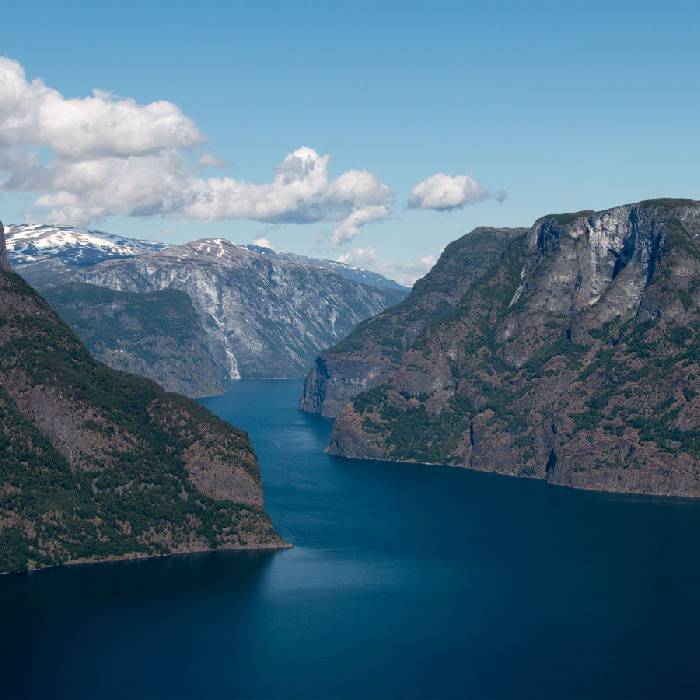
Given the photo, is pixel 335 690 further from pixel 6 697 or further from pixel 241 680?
pixel 6 697

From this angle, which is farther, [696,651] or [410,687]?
[696,651]

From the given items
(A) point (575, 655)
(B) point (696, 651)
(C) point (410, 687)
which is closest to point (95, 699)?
(C) point (410, 687)

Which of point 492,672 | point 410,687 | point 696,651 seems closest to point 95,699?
point 410,687

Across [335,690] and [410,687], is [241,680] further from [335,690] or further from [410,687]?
[410,687]

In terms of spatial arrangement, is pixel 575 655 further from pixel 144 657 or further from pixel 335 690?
pixel 144 657

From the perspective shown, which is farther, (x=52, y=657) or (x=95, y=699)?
(x=52, y=657)

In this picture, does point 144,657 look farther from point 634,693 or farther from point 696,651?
point 696,651

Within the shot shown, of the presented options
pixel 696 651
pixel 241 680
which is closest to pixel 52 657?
pixel 241 680
